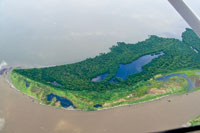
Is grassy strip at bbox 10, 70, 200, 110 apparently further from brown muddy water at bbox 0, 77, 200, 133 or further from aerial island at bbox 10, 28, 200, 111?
brown muddy water at bbox 0, 77, 200, 133

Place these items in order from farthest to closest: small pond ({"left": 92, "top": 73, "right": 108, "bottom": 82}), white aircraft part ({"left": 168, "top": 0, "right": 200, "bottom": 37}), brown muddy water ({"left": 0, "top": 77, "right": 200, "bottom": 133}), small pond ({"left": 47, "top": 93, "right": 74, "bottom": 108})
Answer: small pond ({"left": 92, "top": 73, "right": 108, "bottom": 82})
small pond ({"left": 47, "top": 93, "right": 74, "bottom": 108})
brown muddy water ({"left": 0, "top": 77, "right": 200, "bottom": 133})
white aircraft part ({"left": 168, "top": 0, "right": 200, "bottom": 37})

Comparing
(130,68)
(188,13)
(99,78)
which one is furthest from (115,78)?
(188,13)

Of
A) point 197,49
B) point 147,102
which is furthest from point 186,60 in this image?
point 147,102

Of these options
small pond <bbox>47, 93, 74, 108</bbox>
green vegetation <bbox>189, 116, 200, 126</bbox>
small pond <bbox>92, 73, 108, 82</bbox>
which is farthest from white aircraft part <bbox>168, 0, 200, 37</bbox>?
small pond <bbox>92, 73, 108, 82</bbox>

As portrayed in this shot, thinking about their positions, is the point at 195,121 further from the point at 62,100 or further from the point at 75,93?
the point at 62,100

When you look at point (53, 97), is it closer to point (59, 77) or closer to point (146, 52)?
point (59, 77)

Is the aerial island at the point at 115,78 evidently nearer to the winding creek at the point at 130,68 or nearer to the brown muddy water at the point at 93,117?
the winding creek at the point at 130,68

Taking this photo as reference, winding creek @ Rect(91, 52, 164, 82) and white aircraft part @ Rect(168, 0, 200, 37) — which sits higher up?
white aircraft part @ Rect(168, 0, 200, 37)
